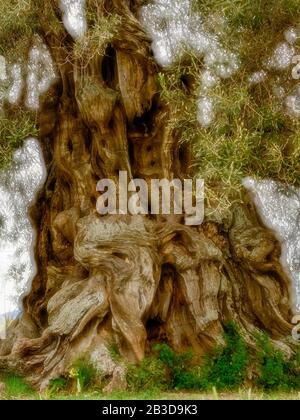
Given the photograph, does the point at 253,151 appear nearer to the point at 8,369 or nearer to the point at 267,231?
the point at 267,231

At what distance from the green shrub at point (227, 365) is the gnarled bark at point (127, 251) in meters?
0.22

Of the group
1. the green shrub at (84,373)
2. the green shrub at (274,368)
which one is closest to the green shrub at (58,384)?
the green shrub at (84,373)

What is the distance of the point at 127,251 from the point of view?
12523mm

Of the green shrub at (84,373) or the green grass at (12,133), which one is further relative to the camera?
the green grass at (12,133)

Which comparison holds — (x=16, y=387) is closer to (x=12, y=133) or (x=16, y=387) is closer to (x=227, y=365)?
(x=227, y=365)

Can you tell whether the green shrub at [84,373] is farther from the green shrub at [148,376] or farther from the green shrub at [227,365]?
the green shrub at [227,365]

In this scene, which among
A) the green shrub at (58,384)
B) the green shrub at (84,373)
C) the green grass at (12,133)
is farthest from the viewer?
the green grass at (12,133)

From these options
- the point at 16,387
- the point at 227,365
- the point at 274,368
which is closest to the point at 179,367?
the point at 227,365

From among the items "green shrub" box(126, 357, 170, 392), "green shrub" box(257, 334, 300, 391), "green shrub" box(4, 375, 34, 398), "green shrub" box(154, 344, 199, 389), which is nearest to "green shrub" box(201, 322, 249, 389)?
"green shrub" box(154, 344, 199, 389)

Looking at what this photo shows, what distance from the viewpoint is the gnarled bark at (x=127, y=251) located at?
12.2 meters

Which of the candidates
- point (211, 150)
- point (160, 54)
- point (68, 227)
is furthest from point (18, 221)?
point (211, 150)

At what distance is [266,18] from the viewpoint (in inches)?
460

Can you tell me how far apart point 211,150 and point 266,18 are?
281 centimetres

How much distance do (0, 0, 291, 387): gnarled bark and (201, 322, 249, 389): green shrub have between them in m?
0.22
